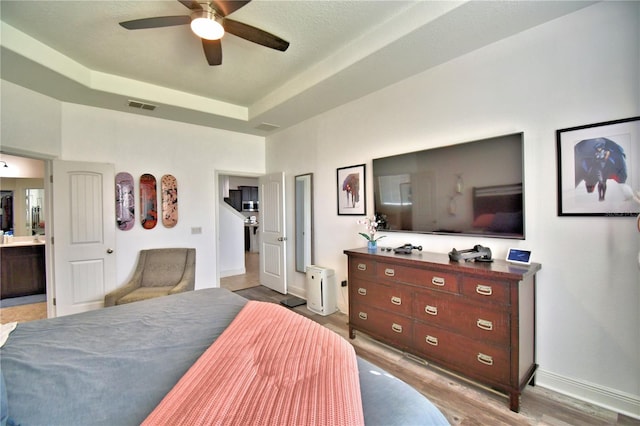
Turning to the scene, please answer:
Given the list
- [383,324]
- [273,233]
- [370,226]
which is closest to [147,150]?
[273,233]

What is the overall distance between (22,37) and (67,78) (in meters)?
0.44

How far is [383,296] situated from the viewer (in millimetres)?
2613

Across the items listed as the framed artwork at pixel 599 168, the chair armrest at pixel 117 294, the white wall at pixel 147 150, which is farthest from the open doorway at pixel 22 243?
the framed artwork at pixel 599 168

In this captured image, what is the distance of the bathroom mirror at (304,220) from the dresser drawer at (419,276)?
70.2 inches

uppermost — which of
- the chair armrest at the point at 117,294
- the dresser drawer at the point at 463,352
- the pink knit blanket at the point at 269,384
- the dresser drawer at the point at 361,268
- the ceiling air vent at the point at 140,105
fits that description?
the ceiling air vent at the point at 140,105

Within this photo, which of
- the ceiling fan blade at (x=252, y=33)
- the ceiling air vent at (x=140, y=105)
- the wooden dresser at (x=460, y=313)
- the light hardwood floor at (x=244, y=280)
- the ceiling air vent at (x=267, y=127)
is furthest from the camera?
the light hardwood floor at (x=244, y=280)

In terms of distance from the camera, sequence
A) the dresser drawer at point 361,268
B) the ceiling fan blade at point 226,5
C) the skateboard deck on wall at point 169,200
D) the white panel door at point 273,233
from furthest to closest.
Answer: the white panel door at point 273,233, the skateboard deck on wall at point 169,200, the dresser drawer at point 361,268, the ceiling fan blade at point 226,5

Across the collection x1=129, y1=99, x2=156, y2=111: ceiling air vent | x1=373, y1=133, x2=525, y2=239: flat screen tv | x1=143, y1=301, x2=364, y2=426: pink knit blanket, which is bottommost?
x1=143, y1=301, x2=364, y2=426: pink knit blanket

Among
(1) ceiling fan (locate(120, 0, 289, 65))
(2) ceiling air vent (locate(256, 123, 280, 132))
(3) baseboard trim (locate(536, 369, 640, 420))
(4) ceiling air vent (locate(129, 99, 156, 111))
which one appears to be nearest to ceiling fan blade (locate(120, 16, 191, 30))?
(1) ceiling fan (locate(120, 0, 289, 65))

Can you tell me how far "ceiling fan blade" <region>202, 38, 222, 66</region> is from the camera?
6.98 ft

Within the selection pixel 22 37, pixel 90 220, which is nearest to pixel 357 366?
pixel 22 37

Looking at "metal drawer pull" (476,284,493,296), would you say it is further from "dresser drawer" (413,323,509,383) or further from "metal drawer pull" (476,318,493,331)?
"dresser drawer" (413,323,509,383)

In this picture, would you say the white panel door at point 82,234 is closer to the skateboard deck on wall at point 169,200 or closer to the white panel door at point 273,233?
the skateboard deck on wall at point 169,200

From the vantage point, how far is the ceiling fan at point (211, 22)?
1.84 metres
